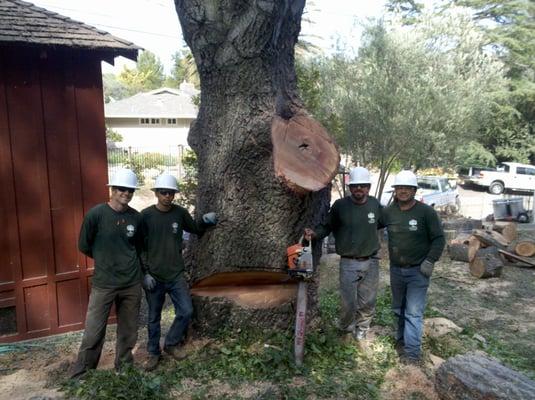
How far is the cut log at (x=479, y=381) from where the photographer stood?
3.24 meters

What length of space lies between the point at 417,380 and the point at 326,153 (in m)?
2.11

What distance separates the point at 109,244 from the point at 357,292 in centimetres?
243

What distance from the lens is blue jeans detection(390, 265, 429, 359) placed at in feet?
14.1

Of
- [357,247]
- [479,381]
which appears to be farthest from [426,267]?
[479,381]

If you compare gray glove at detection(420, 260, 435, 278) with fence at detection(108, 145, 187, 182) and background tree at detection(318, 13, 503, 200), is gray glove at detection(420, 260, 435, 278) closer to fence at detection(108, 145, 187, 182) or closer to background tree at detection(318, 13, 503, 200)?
background tree at detection(318, 13, 503, 200)

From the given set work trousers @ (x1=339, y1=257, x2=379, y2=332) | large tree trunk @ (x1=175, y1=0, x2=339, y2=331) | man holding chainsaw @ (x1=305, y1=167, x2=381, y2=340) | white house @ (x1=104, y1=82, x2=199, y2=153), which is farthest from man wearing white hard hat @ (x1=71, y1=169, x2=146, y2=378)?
white house @ (x1=104, y1=82, x2=199, y2=153)

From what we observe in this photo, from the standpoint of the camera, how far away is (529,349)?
18.1 feet

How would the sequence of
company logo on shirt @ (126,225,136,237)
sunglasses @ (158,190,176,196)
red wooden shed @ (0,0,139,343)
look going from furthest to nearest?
1. red wooden shed @ (0,0,139,343)
2. sunglasses @ (158,190,176,196)
3. company logo on shirt @ (126,225,136,237)

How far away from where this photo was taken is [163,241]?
13.6 feet

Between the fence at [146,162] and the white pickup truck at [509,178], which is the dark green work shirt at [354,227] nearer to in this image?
the fence at [146,162]

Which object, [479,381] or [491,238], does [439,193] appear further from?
[479,381]

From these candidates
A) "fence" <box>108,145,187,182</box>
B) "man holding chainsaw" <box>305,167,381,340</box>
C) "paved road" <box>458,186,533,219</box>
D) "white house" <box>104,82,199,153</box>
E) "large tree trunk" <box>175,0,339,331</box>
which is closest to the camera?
"large tree trunk" <box>175,0,339,331</box>

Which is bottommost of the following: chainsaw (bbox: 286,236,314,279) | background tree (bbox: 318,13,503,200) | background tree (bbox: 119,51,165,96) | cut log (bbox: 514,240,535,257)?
cut log (bbox: 514,240,535,257)

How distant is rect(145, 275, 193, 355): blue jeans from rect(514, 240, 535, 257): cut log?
8945 millimetres
